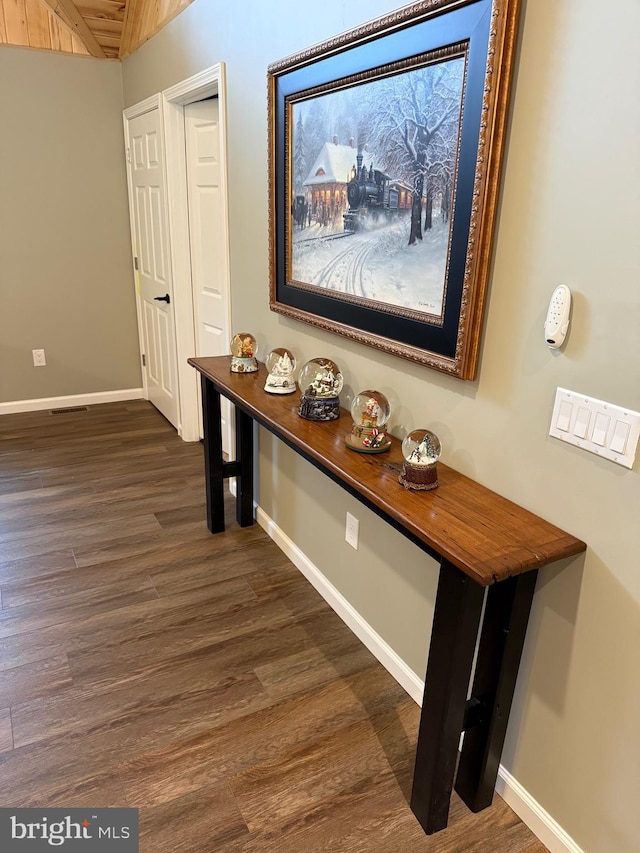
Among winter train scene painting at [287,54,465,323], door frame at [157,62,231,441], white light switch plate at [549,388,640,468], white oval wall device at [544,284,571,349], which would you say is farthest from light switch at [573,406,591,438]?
door frame at [157,62,231,441]

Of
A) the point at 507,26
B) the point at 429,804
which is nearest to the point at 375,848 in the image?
the point at 429,804

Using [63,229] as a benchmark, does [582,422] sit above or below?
below

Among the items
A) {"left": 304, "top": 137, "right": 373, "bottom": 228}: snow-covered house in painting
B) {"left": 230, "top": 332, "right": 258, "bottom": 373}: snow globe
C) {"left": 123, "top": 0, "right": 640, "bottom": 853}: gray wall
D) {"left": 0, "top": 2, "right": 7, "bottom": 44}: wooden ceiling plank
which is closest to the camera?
{"left": 123, "top": 0, "right": 640, "bottom": 853}: gray wall

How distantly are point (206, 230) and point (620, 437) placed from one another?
9.19 feet

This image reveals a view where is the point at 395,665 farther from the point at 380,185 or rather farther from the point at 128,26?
the point at 128,26

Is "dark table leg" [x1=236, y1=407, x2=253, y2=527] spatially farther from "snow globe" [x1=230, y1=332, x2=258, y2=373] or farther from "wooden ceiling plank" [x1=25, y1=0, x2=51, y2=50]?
"wooden ceiling plank" [x1=25, y1=0, x2=51, y2=50]

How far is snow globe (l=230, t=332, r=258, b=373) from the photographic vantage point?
2436 millimetres

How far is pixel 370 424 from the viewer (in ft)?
5.46

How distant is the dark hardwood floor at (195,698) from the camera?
152cm

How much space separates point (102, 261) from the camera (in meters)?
4.38

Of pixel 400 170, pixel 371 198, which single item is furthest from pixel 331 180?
pixel 400 170

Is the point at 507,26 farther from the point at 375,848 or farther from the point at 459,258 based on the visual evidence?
the point at 375,848

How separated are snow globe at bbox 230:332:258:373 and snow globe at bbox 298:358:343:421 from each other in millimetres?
565
